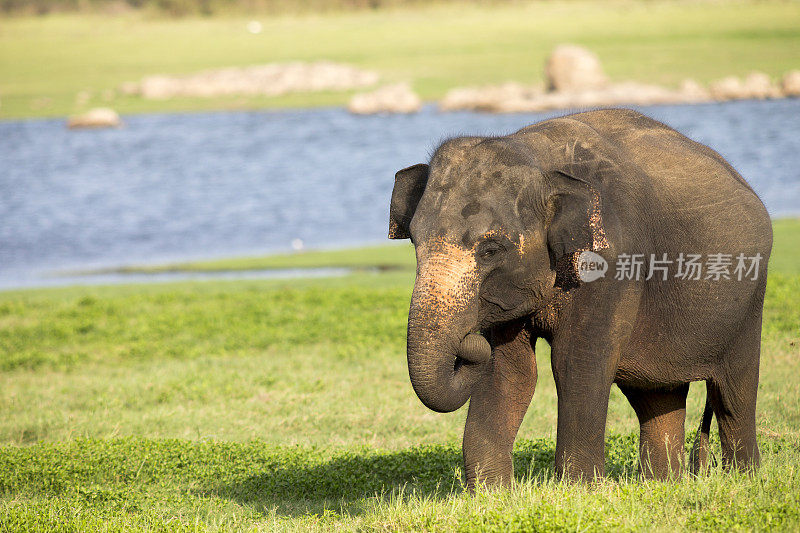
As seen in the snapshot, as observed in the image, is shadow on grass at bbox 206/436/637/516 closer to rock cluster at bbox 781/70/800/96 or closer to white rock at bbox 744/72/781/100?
white rock at bbox 744/72/781/100

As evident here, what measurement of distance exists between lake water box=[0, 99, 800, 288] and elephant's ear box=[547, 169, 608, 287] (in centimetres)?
1338

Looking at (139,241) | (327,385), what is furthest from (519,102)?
(327,385)

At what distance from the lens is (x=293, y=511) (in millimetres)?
7449

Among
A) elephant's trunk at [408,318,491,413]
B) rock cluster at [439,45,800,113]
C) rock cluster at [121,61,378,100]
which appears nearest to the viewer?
elephant's trunk at [408,318,491,413]

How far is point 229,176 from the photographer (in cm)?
4569

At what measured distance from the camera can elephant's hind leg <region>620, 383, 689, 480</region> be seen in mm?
6980

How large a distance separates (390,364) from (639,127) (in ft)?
20.7

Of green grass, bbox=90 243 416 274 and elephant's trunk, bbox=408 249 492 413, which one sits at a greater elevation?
elephant's trunk, bbox=408 249 492 413

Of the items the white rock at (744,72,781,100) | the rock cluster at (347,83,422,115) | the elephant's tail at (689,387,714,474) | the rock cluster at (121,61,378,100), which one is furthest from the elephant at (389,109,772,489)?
the rock cluster at (121,61,378,100)

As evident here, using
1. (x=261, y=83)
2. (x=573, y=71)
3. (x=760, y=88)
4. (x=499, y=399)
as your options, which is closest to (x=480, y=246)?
(x=499, y=399)

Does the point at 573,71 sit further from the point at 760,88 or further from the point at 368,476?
the point at 368,476

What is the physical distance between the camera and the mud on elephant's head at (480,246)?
5.15 m

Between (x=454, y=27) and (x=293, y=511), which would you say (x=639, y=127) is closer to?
(x=293, y=511)

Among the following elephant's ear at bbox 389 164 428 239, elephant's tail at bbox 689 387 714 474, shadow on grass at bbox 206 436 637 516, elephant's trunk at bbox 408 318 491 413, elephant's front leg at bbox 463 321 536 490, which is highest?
elephant's ear at bbox 389 164 428 239
